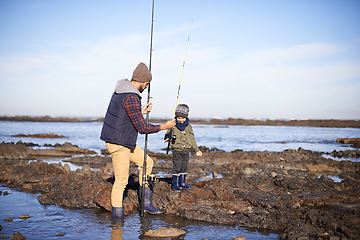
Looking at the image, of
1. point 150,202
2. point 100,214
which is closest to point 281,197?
point 150,202

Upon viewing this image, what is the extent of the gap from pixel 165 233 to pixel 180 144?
2.46 metres

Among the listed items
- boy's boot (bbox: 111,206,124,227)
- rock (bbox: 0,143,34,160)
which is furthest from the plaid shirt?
rock (bbox: 0,143,34,160)

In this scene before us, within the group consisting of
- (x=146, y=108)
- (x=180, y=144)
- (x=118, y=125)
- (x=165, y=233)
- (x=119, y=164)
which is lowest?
(x=165, y=233)

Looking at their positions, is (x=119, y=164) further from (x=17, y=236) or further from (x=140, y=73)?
(x=17, y=236)

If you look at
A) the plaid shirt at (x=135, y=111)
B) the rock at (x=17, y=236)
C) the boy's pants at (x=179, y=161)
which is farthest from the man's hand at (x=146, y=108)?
the rock at (x=17, y=236)

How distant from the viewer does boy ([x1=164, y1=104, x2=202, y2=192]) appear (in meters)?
6.95

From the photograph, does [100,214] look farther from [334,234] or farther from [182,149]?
[334,234]

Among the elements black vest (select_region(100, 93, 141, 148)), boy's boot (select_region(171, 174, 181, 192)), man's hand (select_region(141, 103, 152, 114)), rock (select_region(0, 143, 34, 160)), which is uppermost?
man's hand (select_region(141, 103, 152, 114))

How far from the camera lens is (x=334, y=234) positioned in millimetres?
4641

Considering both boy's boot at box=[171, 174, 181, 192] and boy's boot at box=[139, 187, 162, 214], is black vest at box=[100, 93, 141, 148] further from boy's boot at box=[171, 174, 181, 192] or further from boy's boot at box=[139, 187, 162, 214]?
boy's boot at box=[171, 174, 181, 192]

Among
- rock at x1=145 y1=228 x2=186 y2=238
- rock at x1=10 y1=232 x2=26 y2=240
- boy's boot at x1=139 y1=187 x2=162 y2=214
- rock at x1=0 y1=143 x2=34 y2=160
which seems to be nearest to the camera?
rock at x1=10 y1=232 x2=26 y2=240

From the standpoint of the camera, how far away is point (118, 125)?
5031 millimetres

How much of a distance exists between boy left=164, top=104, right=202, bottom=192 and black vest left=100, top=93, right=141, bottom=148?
2021 mm

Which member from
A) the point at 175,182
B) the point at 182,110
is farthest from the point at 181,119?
the point at 175,182
